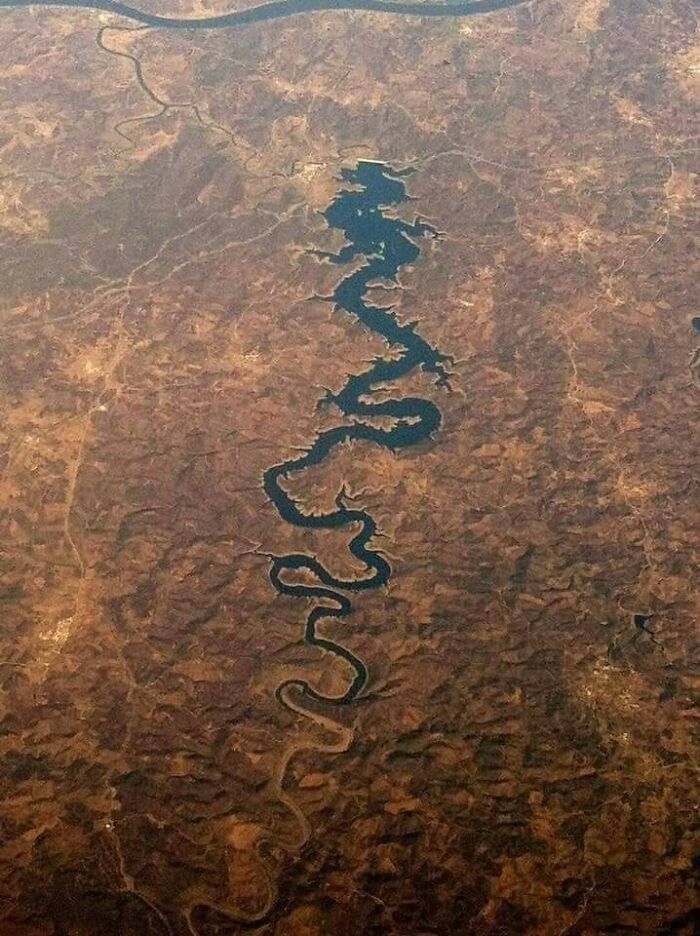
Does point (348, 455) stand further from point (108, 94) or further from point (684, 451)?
point (108, 94)

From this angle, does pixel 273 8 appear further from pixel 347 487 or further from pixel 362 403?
pixel 347 487

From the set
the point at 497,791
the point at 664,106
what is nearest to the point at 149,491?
the point at 497,791

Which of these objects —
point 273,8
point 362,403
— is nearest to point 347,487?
point 362,403

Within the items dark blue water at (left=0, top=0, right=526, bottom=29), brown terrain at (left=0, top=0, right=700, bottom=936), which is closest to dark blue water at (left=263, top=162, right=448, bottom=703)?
brown terrain at (left=0, top=0, right=700, bottom=936)

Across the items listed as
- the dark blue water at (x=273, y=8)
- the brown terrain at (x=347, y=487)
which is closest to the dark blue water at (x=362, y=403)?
the brown terrain at (x=347, y=487)

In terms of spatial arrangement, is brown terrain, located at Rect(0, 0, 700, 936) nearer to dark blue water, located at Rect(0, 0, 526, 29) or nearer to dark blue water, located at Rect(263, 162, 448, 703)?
dark blue water, located at Rect(263, 162, 448, 703)

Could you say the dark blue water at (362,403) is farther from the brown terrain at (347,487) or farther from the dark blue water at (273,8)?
the dark blue water at (273,8)
